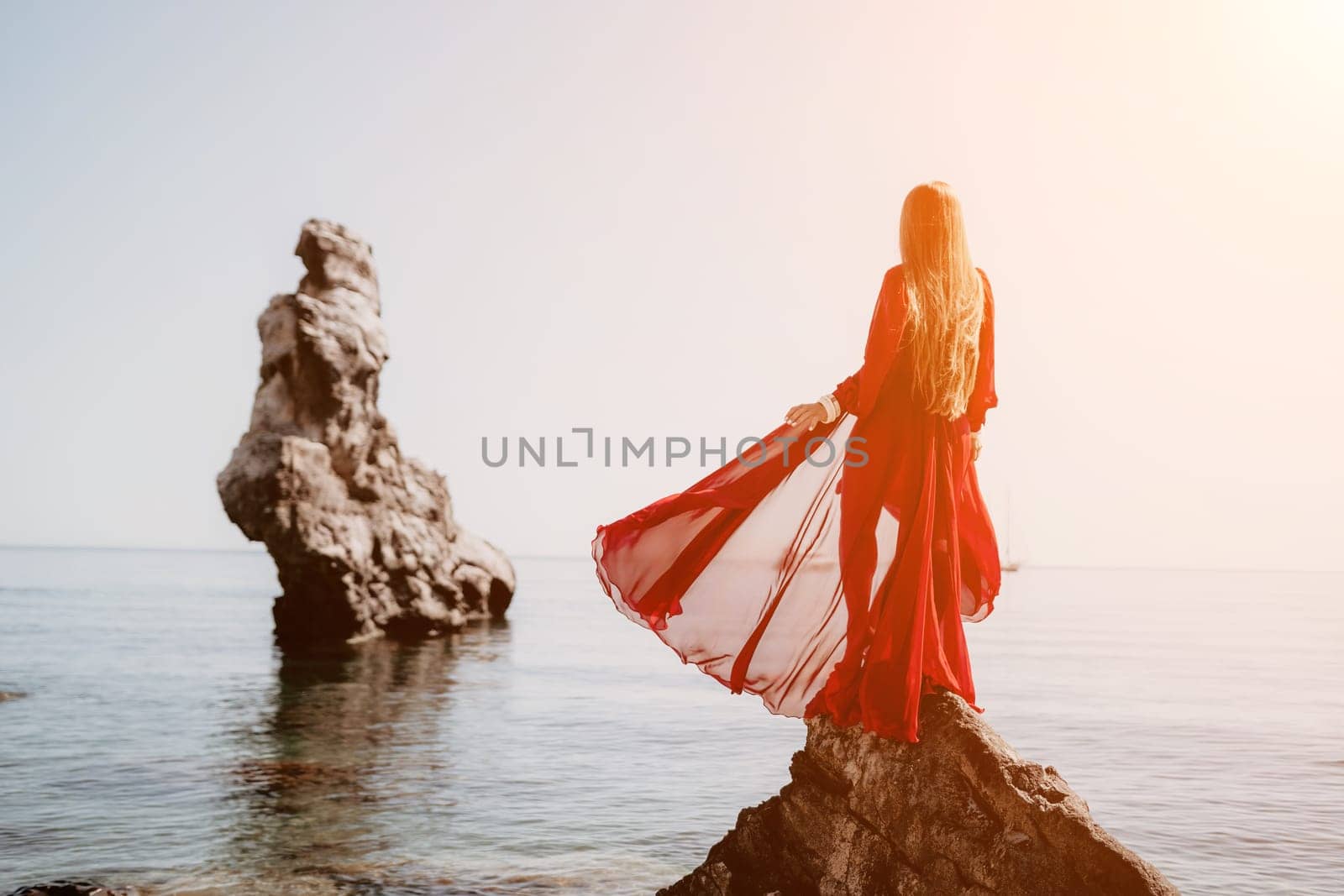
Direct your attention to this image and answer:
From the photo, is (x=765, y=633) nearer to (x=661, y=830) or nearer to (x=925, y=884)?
(x=925, y=884)

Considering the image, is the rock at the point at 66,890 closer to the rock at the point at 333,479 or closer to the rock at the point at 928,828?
the rock at the point at 928,828

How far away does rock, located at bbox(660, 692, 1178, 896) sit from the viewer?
456 centimetres

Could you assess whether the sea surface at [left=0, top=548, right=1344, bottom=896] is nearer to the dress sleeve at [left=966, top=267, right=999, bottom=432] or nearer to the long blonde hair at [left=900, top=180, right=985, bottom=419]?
the dress sleeve at [left=966, top=267, right=999, bottom=432]

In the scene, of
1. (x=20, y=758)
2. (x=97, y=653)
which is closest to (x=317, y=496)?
(x=97, y=653)

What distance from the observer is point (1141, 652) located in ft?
112

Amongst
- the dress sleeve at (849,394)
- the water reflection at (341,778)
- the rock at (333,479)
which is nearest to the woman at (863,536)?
the dress sleeve at (849,394)

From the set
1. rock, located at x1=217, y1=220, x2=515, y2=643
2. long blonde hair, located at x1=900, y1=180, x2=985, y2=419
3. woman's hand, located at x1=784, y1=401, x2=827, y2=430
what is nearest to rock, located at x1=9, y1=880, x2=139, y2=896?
woman's hand, located at x1=784, y1=401, x2=827, y2=430

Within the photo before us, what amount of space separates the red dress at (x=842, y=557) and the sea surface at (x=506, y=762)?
4.44 m

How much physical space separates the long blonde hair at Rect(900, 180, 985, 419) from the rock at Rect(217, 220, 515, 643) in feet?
74.0

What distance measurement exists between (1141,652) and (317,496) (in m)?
25.6

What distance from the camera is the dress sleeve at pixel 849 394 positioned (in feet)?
17.6

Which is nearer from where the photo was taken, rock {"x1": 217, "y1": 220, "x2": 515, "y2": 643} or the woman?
the woman

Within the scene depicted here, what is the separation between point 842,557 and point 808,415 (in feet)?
2.40

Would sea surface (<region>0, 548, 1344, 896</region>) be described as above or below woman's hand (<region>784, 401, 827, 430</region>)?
below
